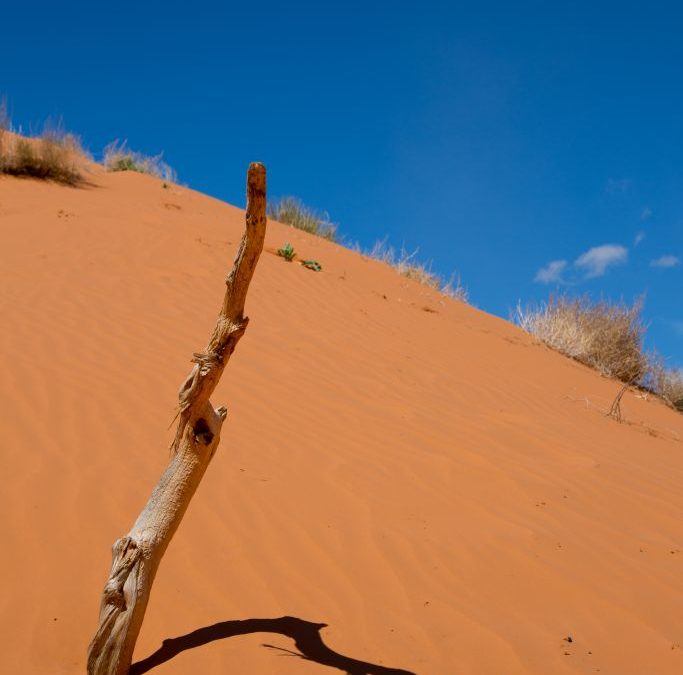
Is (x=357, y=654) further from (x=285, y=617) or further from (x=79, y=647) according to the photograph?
(x=79, y=647)

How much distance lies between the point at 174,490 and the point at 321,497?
58.0 inches

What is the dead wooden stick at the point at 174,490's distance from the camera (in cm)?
193

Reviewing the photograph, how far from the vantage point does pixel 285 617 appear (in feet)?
8.00

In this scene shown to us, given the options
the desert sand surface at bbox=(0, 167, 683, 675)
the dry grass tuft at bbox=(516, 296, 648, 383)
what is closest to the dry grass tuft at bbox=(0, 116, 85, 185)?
the desert sand surface at bbox=(0, 167, 683, 675)

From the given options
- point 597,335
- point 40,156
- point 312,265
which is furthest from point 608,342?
point 40,156

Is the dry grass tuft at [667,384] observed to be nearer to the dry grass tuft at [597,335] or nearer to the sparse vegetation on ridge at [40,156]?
Result: the dry grass tuft at [597,335]

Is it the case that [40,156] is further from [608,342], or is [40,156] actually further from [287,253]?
[608,342]

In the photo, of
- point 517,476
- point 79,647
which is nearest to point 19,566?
point 79,647

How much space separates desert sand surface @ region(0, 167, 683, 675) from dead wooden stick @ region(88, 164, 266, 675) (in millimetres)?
214

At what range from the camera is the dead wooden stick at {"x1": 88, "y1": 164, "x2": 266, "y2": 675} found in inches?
75.9

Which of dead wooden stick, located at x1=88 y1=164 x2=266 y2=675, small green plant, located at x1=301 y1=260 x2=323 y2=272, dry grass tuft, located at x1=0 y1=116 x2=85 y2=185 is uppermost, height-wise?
dry grass tuft, located at x1=0 y1=116 x2=85 y2=185

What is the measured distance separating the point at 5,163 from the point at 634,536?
1072 cm

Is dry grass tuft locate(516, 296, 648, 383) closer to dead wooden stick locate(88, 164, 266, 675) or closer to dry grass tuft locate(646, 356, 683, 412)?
dry grass tuft locate(646, 356, 683, 412)

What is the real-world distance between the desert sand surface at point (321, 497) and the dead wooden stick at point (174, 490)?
8.4 inches
